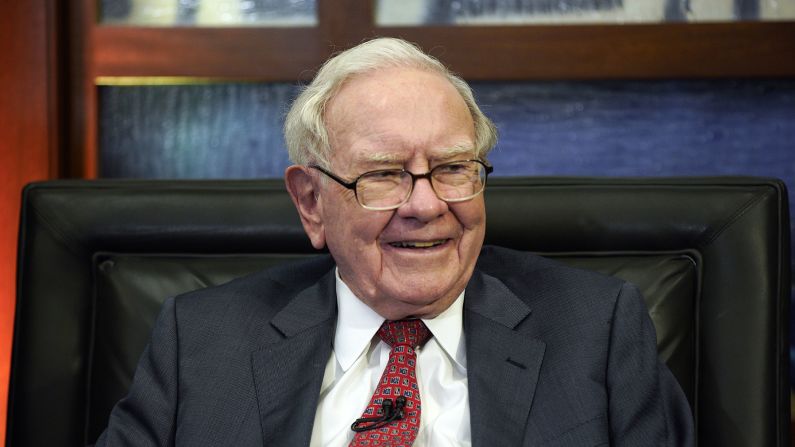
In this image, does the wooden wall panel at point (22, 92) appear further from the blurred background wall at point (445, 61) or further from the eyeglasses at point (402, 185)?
the eyeglasses at point (402, 185)

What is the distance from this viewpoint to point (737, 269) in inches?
61.4

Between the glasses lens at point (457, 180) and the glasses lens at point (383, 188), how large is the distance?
5 centimetres

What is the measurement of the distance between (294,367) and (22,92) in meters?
1.31

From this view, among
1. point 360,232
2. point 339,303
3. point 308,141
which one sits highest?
point 308,141

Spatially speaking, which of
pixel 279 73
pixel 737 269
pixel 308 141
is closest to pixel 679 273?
pixel 737 269

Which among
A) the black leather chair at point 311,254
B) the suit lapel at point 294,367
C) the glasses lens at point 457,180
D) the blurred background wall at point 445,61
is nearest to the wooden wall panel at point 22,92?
the blurred background wall at point 445,61

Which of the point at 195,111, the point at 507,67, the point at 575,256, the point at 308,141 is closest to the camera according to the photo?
the point at 308,141

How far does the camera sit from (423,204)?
139 centimetres

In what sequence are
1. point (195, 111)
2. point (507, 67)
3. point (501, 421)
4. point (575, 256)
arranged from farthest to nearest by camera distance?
1. point (195, 111)
2. point (507, 67)
3. point (575, 256)
4. point (501, 421)

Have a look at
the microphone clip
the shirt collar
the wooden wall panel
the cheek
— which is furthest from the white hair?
the wooden wall panel

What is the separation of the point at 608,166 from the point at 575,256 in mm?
A: 820

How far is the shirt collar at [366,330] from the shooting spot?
1.52 metres

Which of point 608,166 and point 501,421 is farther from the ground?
point 608,166

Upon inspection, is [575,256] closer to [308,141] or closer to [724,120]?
[308,141]
